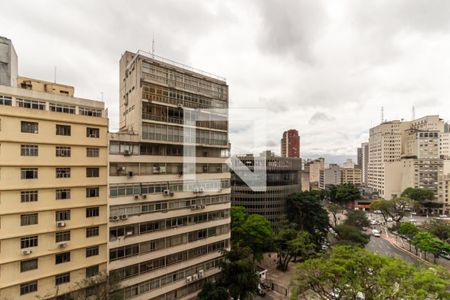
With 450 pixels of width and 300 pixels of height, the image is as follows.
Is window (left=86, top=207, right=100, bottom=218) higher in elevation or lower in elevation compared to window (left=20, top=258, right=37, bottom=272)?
higher

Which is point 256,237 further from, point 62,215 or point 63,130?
point 63,130

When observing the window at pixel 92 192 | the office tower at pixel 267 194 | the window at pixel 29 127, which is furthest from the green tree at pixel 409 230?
the window at pixel 29 127

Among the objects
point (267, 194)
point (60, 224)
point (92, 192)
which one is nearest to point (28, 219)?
point (60, 224)

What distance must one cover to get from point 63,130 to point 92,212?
5977 millimetres

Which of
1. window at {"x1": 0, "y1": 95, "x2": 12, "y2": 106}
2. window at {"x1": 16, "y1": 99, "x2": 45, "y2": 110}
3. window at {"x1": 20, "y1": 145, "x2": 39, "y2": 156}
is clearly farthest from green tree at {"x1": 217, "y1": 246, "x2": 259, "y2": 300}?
window at {"x1": 0, "y1": 95, "x2": 12, "y2": 106}

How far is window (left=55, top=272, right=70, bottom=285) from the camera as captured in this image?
15.3 metres

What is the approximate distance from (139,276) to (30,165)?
1085 cm

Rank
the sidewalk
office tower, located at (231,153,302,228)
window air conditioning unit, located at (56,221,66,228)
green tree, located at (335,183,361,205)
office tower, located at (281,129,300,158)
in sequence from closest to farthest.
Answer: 1. window air conditioning unit, located at (56,221,66,228)
2. the sidewalk
3. office tower, located at (231,153,302,228)
4. green tree, located at (335,183,361,205)
5. office tower, located at (281,129,300,158)

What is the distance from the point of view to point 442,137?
80500mm

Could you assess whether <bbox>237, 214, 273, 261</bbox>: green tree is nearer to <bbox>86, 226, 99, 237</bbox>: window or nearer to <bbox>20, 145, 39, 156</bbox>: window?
<bbox>86, 226, 99, 237</bbox>: window

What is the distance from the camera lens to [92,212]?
54.8 ft

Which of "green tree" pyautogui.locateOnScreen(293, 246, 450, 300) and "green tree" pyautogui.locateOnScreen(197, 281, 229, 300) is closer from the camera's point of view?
"green tree" pyautogui.locateOnScreen(293, 246, 450, 300)

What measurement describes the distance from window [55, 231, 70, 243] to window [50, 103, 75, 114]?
8058 mm

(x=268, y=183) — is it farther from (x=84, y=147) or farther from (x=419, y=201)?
(x=419, y=201)
